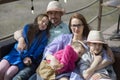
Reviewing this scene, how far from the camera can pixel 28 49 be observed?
331 centimetres

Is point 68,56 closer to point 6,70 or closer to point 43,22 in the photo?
point 43,22

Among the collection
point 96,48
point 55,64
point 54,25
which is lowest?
point 55,64

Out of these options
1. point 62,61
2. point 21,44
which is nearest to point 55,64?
point 62,61

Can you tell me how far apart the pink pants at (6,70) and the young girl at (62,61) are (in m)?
0.29

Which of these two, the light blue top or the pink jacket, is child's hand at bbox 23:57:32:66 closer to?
the light blue top

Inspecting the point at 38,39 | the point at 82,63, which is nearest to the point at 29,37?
the point at 38,39

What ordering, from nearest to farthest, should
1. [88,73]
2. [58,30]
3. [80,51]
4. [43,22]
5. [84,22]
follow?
[88,73] < [80,51] < [84,22] < [43,22] < [58,30]

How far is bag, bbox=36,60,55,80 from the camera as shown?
2.96 metres

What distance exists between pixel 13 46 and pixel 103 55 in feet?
3.26

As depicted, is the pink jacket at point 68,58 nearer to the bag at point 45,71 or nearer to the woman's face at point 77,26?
the bag at point 45,71

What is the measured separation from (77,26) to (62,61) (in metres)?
0.39

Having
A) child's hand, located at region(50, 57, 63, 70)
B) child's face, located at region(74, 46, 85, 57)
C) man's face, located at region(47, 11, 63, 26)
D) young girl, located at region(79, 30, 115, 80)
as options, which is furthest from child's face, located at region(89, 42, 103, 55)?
man's face, located at region(47, 11, 63, 26)

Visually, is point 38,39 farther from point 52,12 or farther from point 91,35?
point 91,35

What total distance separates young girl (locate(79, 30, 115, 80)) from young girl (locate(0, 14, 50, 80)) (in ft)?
1.80
